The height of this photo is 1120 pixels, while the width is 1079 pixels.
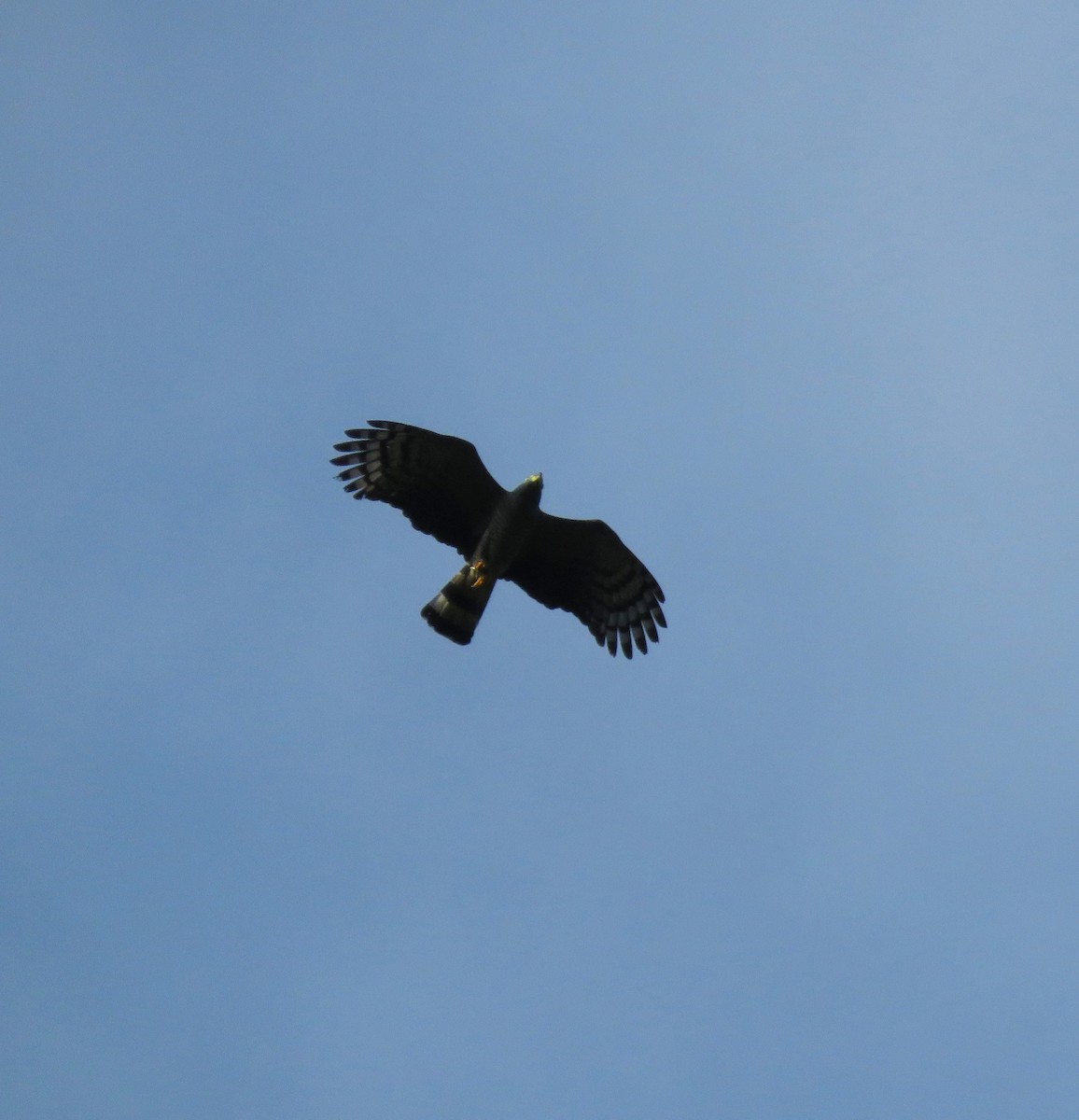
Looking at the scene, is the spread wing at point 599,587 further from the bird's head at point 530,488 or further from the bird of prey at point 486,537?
the bird's head at point 530,488

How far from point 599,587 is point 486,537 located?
4.90 feet

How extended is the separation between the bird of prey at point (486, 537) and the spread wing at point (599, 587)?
10mm

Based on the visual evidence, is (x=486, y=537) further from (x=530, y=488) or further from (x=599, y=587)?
(x=599, y=587)

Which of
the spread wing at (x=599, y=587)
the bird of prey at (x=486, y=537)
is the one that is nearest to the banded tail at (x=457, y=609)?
the bird of prey at (x=486, y=537)

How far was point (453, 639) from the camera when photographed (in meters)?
15.6

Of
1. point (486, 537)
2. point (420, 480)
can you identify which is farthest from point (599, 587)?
point (420, 480)

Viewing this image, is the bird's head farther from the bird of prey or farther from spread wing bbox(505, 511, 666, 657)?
spread wing bbox(505, 511, 666, 657)

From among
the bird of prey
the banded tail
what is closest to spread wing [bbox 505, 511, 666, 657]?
the bird of prey

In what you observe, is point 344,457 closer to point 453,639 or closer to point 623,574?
point 453,639

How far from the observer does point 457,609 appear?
15562mm

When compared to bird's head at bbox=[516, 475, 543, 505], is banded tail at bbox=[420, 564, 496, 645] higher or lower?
lower

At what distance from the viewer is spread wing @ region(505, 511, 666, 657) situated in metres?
15.8

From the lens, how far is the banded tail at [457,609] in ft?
50.9

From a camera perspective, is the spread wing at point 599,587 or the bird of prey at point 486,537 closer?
the bird of prey at point 486,537
